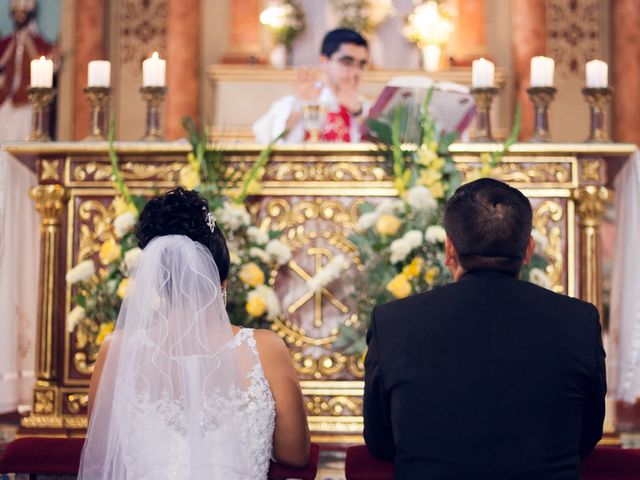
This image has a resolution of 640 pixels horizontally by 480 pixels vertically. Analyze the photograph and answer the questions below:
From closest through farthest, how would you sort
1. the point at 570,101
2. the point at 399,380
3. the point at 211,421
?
the point at 399,380, the point at 211,421, the point at 570,101

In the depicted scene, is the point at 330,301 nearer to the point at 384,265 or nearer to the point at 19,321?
the point at 384,265

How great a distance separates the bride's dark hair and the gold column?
198cm

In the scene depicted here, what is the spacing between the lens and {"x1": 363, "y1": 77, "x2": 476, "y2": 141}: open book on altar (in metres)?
5.44

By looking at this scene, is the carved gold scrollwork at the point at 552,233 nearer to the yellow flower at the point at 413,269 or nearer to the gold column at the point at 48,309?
the yellow flower at the point at 413,269

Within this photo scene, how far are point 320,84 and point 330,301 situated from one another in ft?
5.45

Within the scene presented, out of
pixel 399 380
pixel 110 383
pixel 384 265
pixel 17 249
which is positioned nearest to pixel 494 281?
pixel 399 380

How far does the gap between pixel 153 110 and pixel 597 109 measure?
2.27m

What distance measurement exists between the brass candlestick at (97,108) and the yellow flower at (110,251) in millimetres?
659

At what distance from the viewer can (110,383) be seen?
3.30 metres

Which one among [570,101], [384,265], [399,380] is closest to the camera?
[399,380]

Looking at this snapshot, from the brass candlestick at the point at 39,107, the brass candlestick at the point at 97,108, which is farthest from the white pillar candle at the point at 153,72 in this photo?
the brass candlestick at the point at 39,107

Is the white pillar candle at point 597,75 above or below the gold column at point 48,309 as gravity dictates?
above

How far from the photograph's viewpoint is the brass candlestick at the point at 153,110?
5.60 meters

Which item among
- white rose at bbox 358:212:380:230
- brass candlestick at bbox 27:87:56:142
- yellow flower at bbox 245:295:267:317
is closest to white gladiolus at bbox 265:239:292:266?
yellow flower at bbox 245:295:267:317
